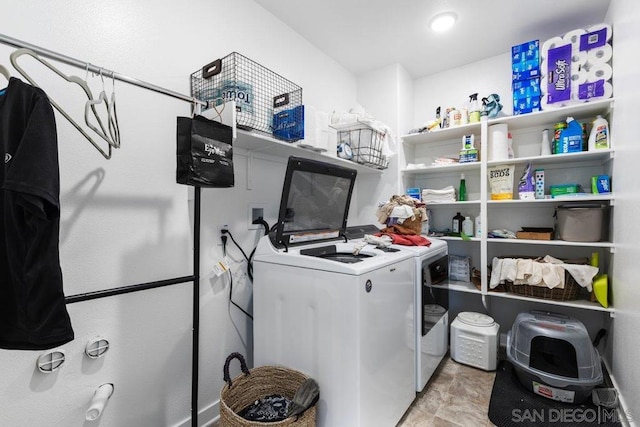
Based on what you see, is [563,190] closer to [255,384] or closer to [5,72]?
[255,384]

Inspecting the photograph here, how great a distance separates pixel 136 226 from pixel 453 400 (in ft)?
7.03

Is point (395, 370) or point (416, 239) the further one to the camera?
point (416, 239)

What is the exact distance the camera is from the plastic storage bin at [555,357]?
1.72 metres

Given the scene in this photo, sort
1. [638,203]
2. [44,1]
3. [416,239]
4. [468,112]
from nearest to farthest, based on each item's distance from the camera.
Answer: [44,1], [638,203], [416,239], [468,112]

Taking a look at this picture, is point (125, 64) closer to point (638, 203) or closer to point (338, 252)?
point (338, 252)

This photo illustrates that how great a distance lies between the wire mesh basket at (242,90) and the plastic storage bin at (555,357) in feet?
7.11

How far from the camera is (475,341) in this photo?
225cm

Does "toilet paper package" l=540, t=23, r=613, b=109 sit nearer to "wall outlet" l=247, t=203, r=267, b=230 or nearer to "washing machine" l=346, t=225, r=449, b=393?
"washing machine" l=346, t=225, r=449, b=393

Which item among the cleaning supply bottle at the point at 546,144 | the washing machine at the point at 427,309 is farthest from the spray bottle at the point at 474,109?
the washing machine at the point at 427,309

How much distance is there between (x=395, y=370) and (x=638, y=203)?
1.50 meters

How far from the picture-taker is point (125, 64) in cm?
134

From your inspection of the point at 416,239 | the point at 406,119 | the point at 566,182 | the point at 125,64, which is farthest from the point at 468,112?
the point at 125,64

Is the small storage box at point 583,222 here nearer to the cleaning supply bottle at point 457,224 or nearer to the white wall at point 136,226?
the cleaning supply bottle at point 457,224

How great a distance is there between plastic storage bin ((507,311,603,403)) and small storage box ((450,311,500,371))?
0.58 feet
